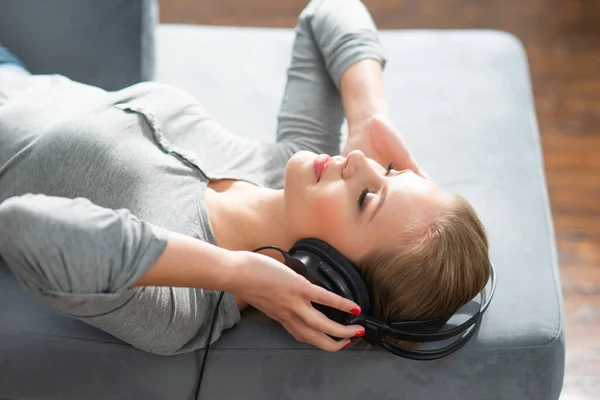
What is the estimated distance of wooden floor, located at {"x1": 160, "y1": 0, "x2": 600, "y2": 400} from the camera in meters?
2.01

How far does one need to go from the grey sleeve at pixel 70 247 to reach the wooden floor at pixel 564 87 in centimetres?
123

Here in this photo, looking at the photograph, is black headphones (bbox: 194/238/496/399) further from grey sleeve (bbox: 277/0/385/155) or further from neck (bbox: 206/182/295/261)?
grey sleeve (bbox: 277/0/385/155)

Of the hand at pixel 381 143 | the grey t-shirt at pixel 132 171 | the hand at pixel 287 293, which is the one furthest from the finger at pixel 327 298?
the hand at pixel 381 143

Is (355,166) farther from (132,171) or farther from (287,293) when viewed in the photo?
(132,171)

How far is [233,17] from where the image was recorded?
2.80 meters

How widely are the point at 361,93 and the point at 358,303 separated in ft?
1.80

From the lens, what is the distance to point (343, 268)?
124 cm

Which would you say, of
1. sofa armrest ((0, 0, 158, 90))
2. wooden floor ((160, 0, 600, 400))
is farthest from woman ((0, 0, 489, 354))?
wooden floor ((160, 0, 600, 400))

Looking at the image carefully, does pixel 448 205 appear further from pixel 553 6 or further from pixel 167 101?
pixel 553 6

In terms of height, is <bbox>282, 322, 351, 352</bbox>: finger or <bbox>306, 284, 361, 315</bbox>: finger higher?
<bbox>306, 284, 361, 315</bbox>: finger

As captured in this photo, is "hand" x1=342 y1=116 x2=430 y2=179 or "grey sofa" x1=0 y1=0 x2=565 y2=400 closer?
"grey sofa" x1=0 y1=0 x2=565 y2=400

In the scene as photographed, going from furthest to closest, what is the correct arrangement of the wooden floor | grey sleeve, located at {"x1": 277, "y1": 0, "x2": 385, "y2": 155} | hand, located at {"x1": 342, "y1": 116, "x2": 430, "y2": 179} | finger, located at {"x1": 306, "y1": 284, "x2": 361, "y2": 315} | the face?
the wooden floor → grey sleeve, located at {"x1": 277, "y1": 0, "x2": 385, "y2": 155} → hand, located at {"x1": 342, "y1": 116, "x2": 430, "y2": 179} → the face → finger, located at {"x1": 306, "y1": 284, "x2": 361, "y2": 315}

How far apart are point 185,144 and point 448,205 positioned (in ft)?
1.82

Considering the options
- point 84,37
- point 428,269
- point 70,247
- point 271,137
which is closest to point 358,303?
point 428,269
